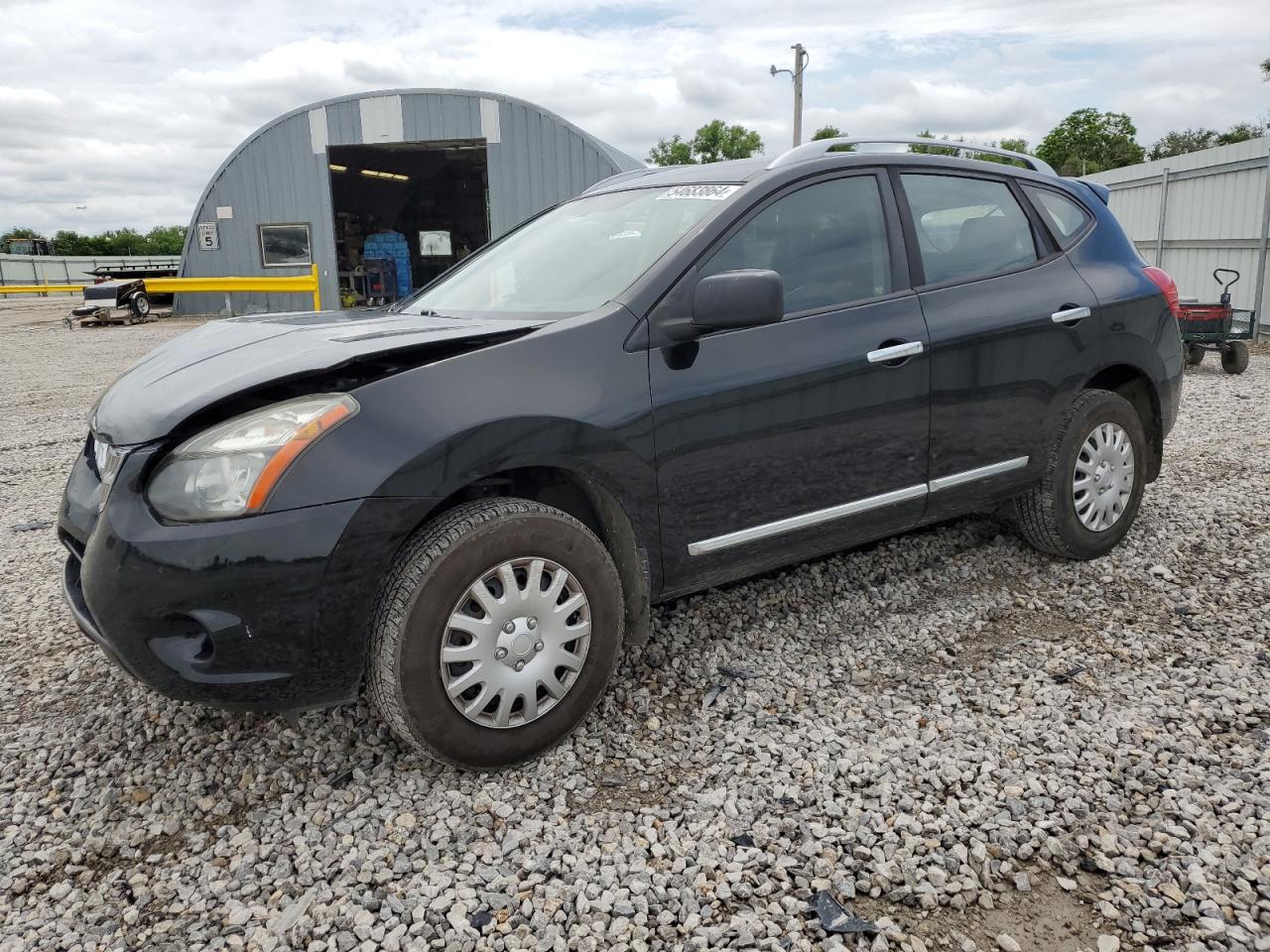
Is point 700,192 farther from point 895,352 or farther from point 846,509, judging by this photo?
point 846,509

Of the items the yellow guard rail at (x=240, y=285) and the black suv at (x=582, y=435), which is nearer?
the black suv at (x=582, y=435)

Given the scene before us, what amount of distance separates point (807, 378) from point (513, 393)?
1.08m

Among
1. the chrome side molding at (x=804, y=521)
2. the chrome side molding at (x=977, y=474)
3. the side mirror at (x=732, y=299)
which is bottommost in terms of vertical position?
the chrome side molding at (x=804, y=521)

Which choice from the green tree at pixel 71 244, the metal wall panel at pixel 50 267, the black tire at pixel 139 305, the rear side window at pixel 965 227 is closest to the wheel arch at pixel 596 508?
the rear side window at pixel 965 227

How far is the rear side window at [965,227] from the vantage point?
3764 mm

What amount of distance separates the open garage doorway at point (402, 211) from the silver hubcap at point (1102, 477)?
66.5 ft

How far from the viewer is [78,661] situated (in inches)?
143

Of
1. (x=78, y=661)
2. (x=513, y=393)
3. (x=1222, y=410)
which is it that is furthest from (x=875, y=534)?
(x=1222, y=410)

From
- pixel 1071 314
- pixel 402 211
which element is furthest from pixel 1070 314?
pixel 402 211

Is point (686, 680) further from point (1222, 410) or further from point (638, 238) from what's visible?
point (1222, 410)

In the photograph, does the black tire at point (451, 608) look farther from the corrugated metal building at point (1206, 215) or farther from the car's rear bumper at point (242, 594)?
the corrugated metal building at point (1206, 215)

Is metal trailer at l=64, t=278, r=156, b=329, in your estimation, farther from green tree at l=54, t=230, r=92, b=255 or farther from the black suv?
green tree at l=54, t=230, r=92, b=255

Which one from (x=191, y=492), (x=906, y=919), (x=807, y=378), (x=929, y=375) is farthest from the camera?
(x=929, y=375)

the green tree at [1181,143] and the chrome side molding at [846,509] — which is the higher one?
the green tree at [1181,143]
